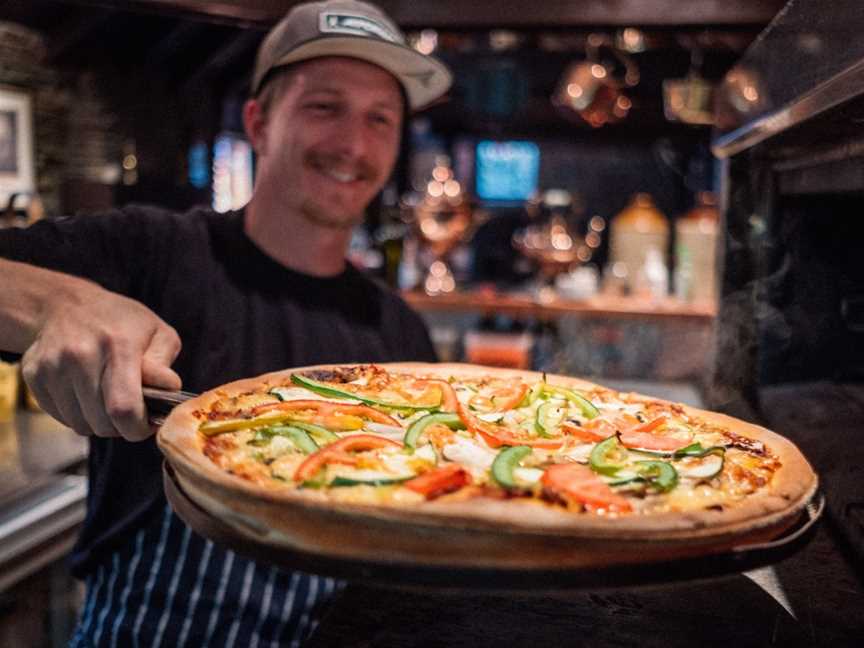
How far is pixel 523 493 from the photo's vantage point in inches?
45.7

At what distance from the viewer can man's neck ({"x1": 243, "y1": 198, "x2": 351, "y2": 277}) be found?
8.38ft

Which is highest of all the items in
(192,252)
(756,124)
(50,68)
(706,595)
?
(50,68)

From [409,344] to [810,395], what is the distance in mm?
1331

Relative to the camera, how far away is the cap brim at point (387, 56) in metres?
2.35

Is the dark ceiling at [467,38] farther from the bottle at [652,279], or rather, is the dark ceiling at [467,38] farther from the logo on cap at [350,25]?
the bottle at [652,279]

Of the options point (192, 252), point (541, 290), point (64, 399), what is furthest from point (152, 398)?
point (541, 290)

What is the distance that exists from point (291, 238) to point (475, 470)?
1.47m

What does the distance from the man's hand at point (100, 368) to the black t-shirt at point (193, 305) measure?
0.63 metres

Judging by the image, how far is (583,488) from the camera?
115 centimetres

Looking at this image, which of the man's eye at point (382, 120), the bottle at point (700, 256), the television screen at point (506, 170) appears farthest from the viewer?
the television screen at point (506, 170)

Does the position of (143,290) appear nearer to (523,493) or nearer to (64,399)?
(64,399)

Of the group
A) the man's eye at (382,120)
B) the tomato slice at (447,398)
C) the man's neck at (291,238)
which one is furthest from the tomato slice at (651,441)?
the man's eye at (382,120)

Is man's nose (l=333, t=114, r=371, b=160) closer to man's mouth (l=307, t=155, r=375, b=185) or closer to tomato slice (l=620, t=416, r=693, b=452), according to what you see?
man's mouth (l=307, t=155, r=375, b=185)

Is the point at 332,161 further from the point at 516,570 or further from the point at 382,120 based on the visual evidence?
the point at 516,570
